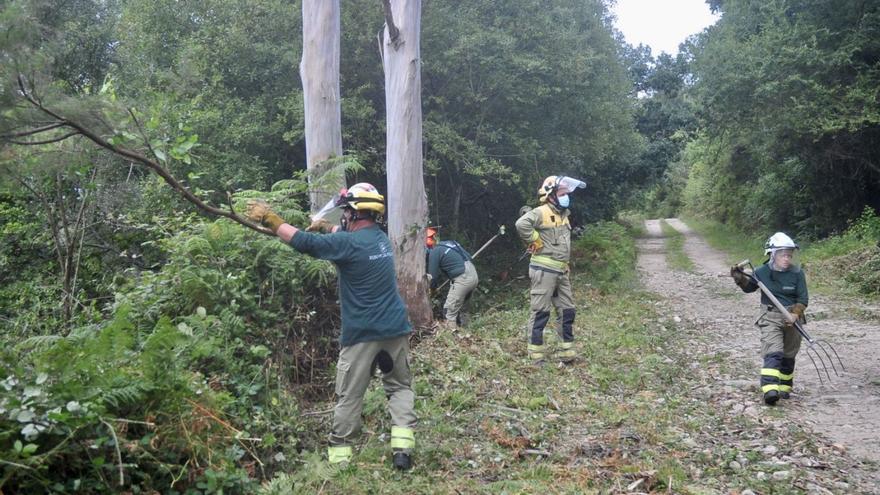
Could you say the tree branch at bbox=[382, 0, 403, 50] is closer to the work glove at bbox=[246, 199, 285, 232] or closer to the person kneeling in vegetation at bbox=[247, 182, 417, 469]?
the person kneeling in vegetation at bbox=[247, 182, 417, 469]

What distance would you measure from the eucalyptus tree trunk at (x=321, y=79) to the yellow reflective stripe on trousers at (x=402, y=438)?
593 centimetres

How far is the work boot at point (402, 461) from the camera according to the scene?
17.5 ft

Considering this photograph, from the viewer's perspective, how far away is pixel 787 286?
7730 mm

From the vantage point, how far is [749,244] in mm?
29812

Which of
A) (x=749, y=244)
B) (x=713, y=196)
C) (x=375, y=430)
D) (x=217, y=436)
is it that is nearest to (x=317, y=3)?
(x=375, y=430)

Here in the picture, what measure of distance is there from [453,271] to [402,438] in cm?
664

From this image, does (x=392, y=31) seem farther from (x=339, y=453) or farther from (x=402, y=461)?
(x=402, y=461)

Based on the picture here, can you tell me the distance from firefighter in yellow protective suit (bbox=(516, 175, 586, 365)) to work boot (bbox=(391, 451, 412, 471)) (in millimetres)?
3699

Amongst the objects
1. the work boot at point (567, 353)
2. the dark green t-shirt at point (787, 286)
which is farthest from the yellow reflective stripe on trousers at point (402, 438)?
the dark green t-shirt at point (787, 286)

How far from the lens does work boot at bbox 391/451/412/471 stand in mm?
5336

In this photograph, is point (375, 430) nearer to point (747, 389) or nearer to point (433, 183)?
point (747, 389)

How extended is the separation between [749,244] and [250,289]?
26841mm

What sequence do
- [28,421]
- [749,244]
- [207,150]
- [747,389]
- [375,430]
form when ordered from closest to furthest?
[28,421]
[375,430]
[747,389]
[207,150]
[749,244]

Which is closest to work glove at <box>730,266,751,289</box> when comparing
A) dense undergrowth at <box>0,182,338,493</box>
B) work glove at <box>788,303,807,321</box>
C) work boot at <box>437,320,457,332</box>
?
work glove at <box>788,303,807,321</box>
